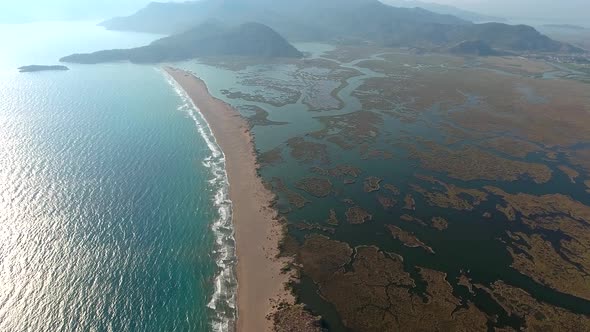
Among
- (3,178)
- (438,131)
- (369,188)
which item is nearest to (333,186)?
(369,188)

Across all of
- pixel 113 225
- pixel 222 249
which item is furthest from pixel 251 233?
pixel 113 225

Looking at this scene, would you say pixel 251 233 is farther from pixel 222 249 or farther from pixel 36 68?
pixel 36 68

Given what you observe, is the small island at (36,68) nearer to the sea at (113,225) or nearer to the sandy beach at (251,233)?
the sea at (113,225)

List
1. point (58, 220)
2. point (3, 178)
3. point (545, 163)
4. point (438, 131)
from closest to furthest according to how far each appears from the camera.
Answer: point (58, 220) → point (3, 178) → point (545, 163) → point (438, 131)

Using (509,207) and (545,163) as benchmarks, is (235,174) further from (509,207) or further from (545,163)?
(545,163)

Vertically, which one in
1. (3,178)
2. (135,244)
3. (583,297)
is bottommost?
(583,297)
